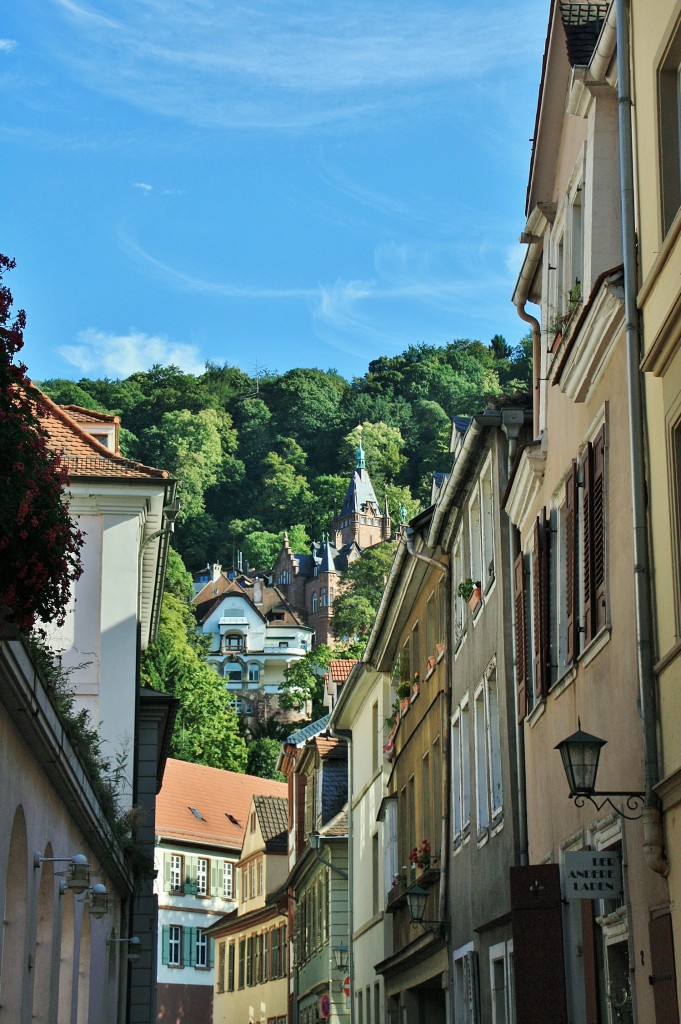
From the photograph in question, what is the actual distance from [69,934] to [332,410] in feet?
611

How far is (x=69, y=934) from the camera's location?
45.3 feet

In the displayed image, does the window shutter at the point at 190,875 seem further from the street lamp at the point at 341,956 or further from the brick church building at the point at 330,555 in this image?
the brick church building at the point at 330,555

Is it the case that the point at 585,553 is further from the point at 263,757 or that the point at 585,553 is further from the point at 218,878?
the point at 263,757

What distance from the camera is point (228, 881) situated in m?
59.9

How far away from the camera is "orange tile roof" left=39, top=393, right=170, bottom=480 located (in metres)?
21.4

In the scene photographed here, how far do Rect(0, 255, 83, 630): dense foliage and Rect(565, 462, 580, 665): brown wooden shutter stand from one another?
14.9ft

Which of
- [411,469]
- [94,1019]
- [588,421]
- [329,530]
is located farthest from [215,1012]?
[411,469]

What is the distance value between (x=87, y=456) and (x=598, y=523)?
12214mm

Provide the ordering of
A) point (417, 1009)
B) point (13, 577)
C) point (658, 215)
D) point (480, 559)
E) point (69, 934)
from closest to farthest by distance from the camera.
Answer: point (13, 577) → point (658, 215) → point (69, 934) → point (480, 559) → point (417, 1009)

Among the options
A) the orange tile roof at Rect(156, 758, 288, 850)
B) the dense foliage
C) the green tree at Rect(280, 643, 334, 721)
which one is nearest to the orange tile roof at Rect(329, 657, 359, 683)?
the orange tile roof at Rect(156, 758, 288, 850)

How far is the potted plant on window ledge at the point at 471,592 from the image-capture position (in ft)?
56.7

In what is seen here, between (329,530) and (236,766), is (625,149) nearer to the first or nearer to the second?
(236,766)

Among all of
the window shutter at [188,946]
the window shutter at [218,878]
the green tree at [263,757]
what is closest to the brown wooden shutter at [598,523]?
the window shutter at [188,946]

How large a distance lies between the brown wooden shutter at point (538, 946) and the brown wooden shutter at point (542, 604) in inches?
71.8
